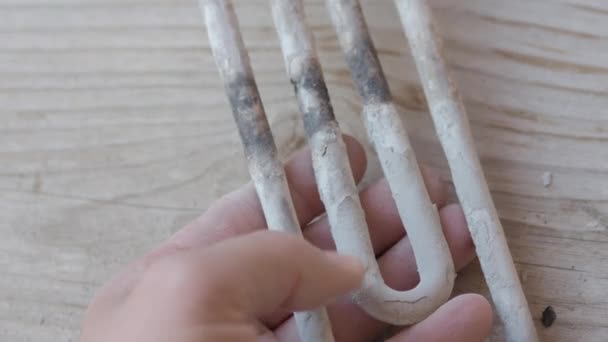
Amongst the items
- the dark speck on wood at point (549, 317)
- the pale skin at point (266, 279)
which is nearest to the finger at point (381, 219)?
the pale skin at point (266, 279)

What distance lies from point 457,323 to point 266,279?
0.17m

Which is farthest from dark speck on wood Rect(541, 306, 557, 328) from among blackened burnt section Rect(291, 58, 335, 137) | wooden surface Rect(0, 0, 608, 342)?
blackened burnt section Rect(291, 58, 335, 137)

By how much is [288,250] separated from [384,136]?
0.16 m

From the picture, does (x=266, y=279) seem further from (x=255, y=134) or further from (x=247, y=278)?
(x=255, y=134)

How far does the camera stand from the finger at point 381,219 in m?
0.58

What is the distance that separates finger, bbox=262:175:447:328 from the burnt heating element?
24 mm

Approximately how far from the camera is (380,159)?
56 cm

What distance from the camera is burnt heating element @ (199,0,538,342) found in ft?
1.74

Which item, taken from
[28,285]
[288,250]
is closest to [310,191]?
[288,250]

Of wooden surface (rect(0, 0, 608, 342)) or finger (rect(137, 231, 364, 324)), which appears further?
wooden surface (rect(0, 0, 608, 342))

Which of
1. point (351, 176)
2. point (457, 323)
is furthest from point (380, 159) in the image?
point (457, 323)

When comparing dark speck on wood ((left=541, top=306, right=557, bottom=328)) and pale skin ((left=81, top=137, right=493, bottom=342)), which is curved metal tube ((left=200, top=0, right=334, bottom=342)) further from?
dark speck on wood ((left=541, top=306, right=557, bottom=328))

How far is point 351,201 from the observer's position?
539mm

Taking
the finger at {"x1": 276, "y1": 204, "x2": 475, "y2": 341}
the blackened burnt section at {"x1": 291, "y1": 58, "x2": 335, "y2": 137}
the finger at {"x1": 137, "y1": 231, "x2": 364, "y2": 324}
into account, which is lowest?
the finger at {"x1": 276, "y1": 204, "x2": 475, "y2": 341}
